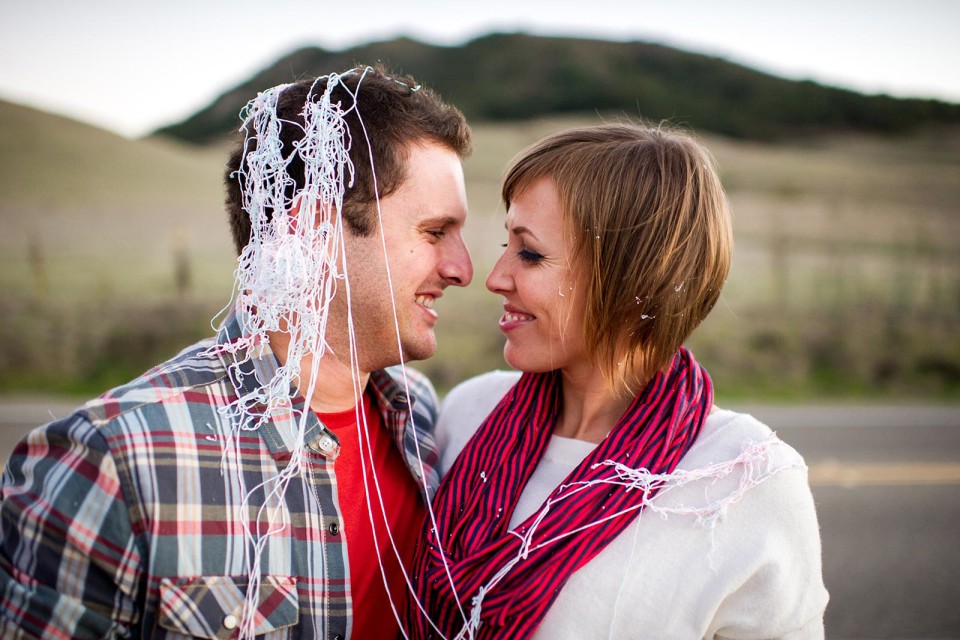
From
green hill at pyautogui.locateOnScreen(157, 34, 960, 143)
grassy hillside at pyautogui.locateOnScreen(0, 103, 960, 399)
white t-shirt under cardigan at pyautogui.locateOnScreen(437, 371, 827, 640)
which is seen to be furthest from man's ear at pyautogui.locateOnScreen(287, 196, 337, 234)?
green hill at pyautogui.locateOnScreen(157, 34, 960, 143)

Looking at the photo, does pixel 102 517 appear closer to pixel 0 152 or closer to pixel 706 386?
pixel 706 386

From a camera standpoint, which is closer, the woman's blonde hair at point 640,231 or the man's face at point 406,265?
the woman's blonde hair at point 640,231

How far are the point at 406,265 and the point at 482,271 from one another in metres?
13.4

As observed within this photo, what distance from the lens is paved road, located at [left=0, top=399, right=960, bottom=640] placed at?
181 inches

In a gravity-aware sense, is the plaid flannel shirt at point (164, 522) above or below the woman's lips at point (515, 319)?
below

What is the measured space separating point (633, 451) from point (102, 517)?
1.43 metres

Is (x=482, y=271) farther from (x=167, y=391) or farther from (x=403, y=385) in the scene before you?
(x=167, y=391)

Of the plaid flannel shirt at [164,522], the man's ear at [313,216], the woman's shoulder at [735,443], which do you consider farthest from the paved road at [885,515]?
the man's ear at [313,216]

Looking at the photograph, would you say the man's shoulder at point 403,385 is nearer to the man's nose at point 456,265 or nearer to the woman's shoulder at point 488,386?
the woman's shoulder at point 488,386

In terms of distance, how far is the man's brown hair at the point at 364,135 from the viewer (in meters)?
2.35

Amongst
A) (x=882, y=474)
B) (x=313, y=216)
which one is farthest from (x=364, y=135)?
(x=882, y=474)

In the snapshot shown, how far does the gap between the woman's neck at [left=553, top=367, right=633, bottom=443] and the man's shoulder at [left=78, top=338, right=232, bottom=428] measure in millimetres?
1126

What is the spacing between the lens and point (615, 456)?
2238 millimetres

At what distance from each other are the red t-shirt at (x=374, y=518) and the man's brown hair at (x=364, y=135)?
695 mm
